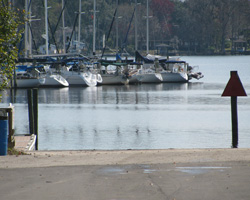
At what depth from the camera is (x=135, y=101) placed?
49.1 metres

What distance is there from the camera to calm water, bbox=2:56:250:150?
25109 millimetres

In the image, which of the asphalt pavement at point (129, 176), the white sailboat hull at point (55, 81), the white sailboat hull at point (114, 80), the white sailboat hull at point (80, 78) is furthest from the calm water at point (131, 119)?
the asphalt pavement at point (129, 176)

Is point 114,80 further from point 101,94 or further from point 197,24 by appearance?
point 197,24

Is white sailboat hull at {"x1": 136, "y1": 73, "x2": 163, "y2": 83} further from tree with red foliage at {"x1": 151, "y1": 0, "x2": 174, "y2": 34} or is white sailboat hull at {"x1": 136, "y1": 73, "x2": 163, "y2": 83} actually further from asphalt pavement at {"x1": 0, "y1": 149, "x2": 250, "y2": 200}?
tree with red foliage at {"x1": 151, "y1": 0, "x2": 174, "y2": 34}

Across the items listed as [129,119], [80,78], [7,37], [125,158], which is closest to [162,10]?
[80,78]

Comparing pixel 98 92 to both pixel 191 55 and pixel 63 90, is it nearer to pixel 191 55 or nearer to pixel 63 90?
pixel 63 90

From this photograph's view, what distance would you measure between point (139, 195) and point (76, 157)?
146 inches

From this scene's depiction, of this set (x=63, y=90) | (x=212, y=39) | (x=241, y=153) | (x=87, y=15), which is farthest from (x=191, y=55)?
(x=241, y=153)

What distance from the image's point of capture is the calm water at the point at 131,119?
2511cm

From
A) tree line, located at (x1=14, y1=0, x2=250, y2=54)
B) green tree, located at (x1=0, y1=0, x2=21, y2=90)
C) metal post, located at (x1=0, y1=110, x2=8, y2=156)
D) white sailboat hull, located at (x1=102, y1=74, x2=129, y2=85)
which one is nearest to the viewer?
metal post, located at (x1=0, y1=110, x2=8, y2=156)

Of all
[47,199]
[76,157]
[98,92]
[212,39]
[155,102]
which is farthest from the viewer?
[212,39]

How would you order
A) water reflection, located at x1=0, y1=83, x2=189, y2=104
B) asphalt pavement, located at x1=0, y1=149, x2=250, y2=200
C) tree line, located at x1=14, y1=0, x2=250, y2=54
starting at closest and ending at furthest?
asphalt pavement, located at x1=0, y1=149, x2=250, y2=200, water reflection, located at x1=0, y1=83, x2=189, y2=104, tree line, located at x1=14, y1=0, x2=250, y2=54

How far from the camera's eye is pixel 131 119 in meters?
35.1

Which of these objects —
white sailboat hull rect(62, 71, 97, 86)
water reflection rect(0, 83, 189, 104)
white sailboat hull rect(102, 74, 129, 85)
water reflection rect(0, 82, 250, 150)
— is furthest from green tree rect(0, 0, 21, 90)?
white sailboat hull rect(102, 74, 129, 85)
